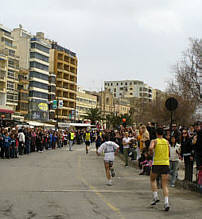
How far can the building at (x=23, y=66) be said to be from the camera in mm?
84625

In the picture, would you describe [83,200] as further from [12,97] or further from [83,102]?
[83,102]

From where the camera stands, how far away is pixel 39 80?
93562 millimetres

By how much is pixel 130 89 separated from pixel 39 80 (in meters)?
93.5

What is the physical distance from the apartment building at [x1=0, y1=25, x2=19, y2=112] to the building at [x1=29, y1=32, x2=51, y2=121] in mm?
7835

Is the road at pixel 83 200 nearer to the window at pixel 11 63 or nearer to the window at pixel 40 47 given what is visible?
the window at pixel 11 63

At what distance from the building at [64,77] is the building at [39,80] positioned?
29.2 feet

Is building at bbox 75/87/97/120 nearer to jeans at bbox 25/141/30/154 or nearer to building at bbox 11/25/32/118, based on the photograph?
building at bbox 11/25/32/118

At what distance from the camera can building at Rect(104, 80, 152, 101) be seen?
179875 mm

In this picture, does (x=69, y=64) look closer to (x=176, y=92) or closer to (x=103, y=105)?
(x=103, y=105)

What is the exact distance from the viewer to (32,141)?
105 feet

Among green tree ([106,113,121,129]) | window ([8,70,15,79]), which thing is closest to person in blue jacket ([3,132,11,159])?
window ([8,70,15,79])

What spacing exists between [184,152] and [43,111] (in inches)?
3055

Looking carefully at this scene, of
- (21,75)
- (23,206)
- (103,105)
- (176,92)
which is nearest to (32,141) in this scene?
(176,92)

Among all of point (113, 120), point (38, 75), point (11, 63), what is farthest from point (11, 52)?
point (113, 120)
